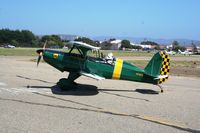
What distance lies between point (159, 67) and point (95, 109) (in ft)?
18.8

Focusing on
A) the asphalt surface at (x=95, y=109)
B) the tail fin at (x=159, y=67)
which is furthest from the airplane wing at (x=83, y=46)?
the tail fin at (x=159, y=67)

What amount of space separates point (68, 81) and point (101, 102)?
2.98m

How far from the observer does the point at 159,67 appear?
1548 centimetres

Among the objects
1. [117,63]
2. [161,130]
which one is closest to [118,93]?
[117,63]

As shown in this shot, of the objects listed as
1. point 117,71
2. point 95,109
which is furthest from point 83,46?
point 95,109

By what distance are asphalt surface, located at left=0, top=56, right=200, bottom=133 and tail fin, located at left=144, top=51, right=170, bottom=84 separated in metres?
0.69

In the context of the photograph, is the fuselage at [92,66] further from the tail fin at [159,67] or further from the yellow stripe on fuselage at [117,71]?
the tail fin at [159,67]

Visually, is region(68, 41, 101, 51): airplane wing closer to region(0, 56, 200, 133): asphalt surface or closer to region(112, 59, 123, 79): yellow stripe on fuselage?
region(112, 59, 123, 79): yellow stripe on fuselage

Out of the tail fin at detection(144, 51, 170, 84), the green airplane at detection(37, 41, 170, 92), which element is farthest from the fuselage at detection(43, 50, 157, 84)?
the tail fin at detection(144, 51, 170, 84)

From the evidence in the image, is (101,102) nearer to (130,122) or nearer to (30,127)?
(130,122)

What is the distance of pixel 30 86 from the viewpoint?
15180mm

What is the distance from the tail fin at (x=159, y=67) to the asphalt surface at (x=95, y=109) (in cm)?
69

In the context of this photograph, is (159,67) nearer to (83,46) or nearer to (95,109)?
(83,46)

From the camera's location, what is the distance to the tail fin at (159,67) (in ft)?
50.1
